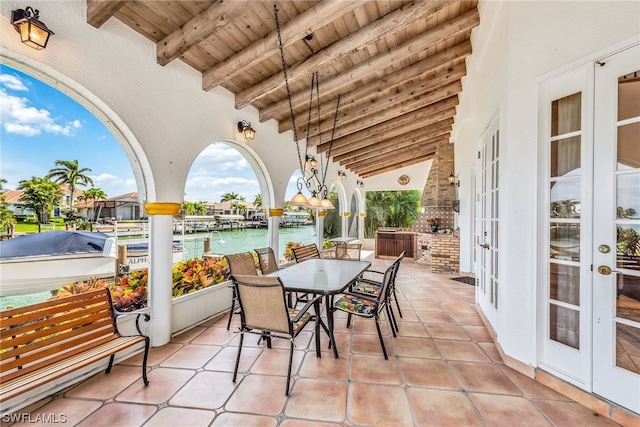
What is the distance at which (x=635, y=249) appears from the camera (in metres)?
1.70

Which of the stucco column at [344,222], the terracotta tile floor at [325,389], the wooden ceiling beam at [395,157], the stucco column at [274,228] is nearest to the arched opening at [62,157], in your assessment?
the terracotta tile floor at [325,389]

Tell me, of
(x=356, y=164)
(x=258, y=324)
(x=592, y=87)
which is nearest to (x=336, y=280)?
(x=258, y=324)

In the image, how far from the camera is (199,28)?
2375mm

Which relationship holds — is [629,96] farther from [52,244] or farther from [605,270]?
[52,244]

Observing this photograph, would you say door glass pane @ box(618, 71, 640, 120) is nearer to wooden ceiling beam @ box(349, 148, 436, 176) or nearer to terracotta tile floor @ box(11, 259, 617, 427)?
terracotta tile floor @ box(11, 259, 617, 427)

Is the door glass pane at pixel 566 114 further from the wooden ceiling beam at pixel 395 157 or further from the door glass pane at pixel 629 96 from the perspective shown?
the wooden ceiling beam at pixel 395 157

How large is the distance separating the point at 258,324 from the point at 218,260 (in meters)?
2.00

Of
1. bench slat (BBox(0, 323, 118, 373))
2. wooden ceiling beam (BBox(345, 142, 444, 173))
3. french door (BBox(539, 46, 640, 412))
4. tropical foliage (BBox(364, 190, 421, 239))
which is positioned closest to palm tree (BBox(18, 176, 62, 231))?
bench slat (BBox(0, 323, 118, 373))

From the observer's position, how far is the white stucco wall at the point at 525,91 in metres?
1.83

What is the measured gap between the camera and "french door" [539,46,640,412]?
1.72 m

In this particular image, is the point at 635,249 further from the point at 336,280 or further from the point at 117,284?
the point at 117,284

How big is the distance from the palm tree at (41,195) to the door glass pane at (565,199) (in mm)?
3837

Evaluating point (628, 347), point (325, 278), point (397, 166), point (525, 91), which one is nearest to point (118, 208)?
point (325, 278)

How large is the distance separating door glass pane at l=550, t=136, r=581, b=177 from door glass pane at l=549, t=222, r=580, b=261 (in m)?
0.40
